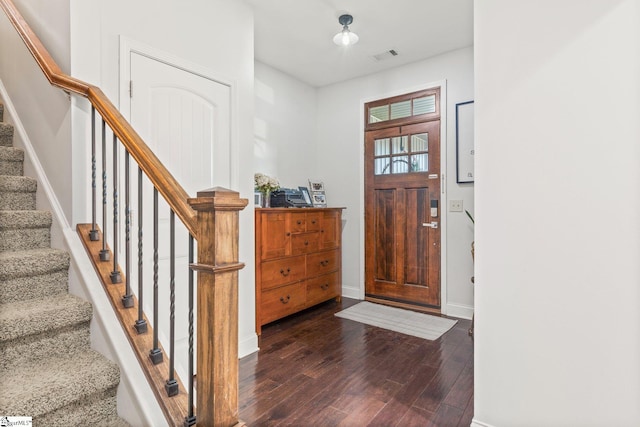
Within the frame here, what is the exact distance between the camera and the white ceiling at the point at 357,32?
111 inches

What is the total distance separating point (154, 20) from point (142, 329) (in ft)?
6.11

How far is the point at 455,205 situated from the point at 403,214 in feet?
1.92

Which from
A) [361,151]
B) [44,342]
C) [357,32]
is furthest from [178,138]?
[361,151]

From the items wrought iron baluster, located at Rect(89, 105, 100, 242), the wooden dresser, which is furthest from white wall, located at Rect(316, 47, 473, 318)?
wrought iron baluster, located at Rect(89, 105, 100, 242)

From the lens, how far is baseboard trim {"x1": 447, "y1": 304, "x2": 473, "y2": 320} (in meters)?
3.56

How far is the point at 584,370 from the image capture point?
1.46m

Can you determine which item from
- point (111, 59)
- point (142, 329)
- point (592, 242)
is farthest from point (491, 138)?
point (111, 59)

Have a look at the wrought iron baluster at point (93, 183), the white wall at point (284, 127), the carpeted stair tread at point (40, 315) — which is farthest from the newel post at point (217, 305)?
the white wall at point (284, 127)

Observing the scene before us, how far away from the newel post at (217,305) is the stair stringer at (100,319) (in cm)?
33

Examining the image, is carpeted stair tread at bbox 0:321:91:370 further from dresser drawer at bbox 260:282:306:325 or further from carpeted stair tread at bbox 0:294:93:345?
dresser drawer at bbox 260:282:306:325

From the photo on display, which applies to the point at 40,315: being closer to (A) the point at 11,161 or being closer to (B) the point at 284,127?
(A) the point at 11,161

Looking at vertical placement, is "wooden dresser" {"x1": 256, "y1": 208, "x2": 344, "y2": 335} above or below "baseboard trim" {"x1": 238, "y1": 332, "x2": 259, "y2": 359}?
above

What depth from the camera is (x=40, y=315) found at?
1462mm

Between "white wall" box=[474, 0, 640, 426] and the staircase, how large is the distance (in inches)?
66.7
